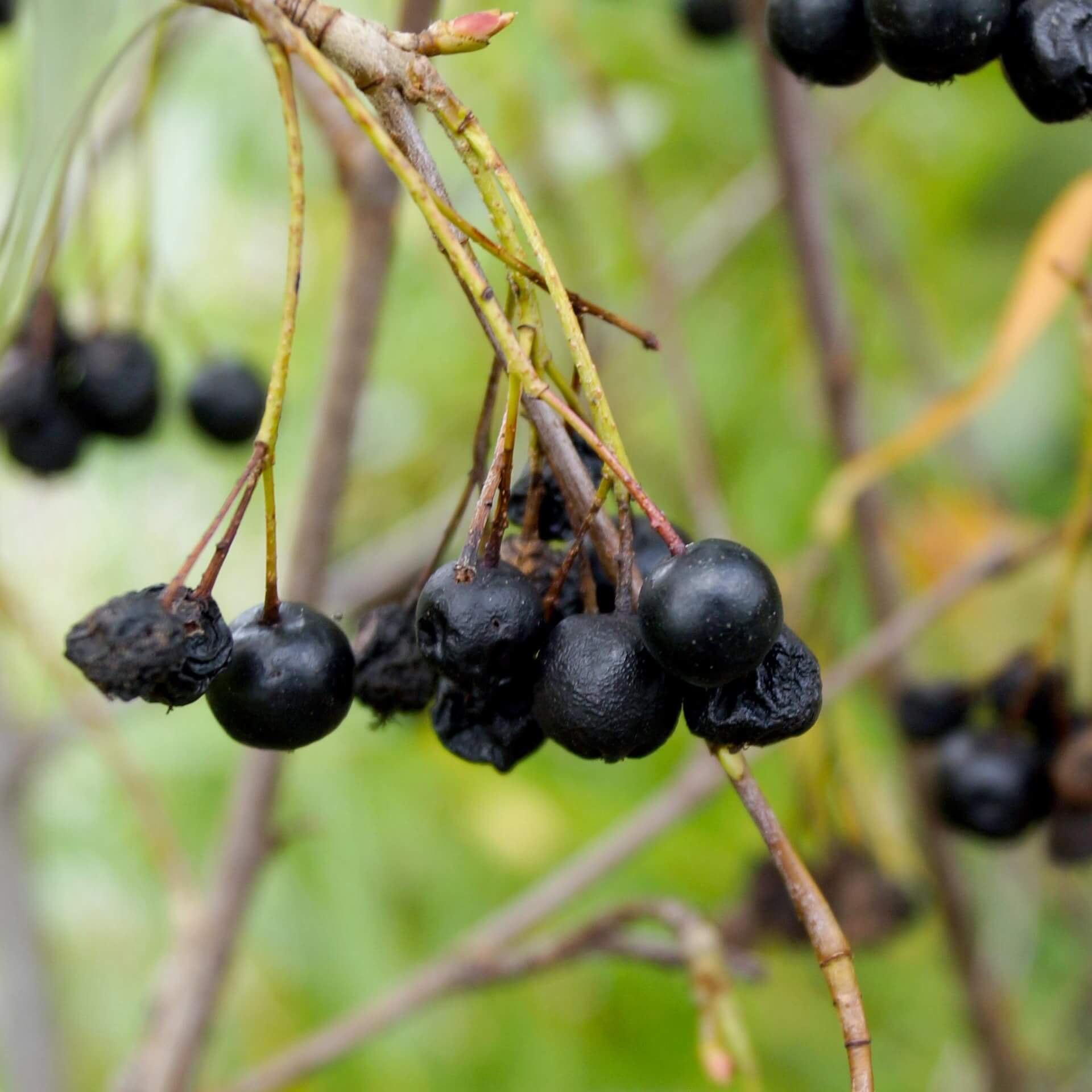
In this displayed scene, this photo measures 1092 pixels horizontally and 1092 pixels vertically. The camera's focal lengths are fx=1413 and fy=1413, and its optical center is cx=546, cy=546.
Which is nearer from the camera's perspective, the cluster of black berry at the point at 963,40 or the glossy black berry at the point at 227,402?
the cluster of black berry at the point at 963,40

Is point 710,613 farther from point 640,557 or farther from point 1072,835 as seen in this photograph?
point 1072,835

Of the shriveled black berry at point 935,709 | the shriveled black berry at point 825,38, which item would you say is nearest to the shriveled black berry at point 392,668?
the shriveled black berry at point 825,38

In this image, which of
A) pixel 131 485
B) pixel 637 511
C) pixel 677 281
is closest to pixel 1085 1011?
pixel 677 281

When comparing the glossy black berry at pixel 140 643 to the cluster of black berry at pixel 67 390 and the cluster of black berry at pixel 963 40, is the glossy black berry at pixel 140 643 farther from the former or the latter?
the cluster of black berry at pixel 67 390

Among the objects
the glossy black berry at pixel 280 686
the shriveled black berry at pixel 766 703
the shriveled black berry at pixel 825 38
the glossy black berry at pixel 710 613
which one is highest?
the shriveled black berry at pixel 825 38

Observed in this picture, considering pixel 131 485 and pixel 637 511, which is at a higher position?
pixel 637 511

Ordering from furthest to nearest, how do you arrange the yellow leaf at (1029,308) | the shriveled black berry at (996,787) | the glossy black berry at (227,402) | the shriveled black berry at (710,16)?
the shriveled black berry at (710,16) → the glossy black berry at (227,402) → the shriveled black berry at (996,787) → the yellow leaf at (1029,308)

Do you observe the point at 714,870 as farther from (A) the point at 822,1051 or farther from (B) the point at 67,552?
(B) the point at 67,552
